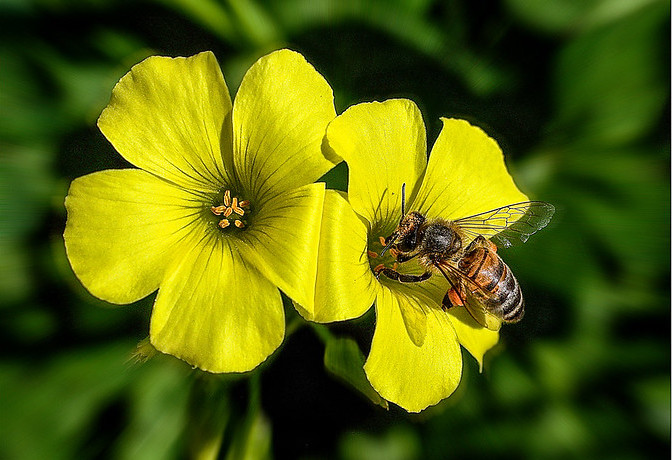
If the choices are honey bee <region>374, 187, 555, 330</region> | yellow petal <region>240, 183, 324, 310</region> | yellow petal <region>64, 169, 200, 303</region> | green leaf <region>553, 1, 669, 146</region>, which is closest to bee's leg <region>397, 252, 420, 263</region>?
honey bee <region>374, 187, 555, 330</region>

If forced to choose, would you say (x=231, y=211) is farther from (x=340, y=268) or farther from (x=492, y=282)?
(x=492, y=282)

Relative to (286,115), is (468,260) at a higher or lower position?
lower

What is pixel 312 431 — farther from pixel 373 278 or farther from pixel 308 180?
pixel 308 180

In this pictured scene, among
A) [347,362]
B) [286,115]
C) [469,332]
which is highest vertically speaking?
[286,115]

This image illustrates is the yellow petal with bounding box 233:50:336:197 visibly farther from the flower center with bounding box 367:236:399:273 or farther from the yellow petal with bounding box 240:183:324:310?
the flower center with bounding box 367:236:399:273

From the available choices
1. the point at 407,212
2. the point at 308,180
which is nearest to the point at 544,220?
the point at 407,212

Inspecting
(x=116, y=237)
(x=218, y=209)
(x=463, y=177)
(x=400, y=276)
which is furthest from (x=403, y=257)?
(x=116, y=237)
